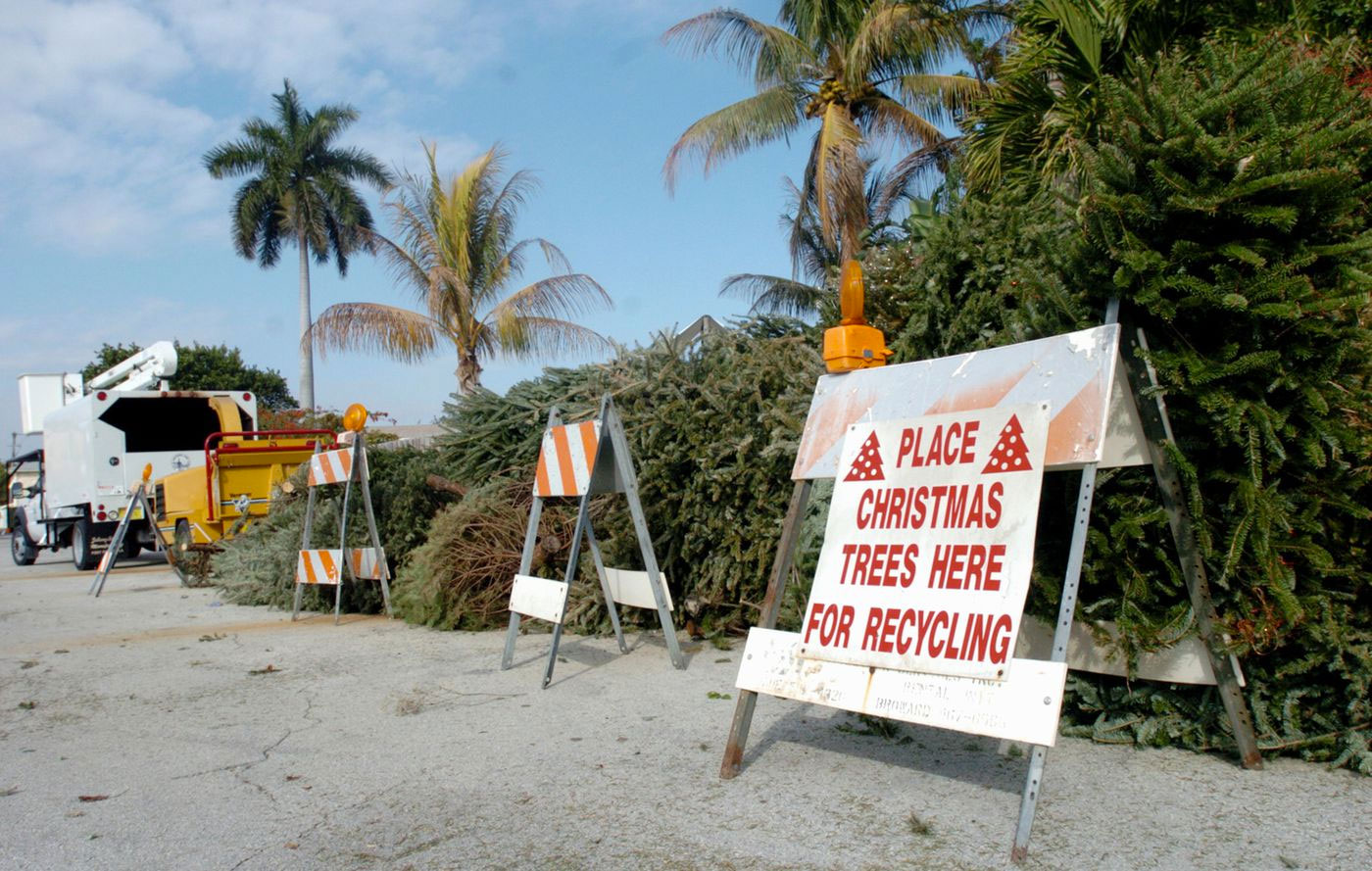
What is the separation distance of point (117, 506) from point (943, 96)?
17.8m

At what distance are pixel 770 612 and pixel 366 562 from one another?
5757 mm

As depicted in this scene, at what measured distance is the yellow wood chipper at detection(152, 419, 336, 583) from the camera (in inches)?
541

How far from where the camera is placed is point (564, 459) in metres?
6.85

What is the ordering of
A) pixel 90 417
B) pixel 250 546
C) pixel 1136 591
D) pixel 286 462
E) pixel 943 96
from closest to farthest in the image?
pixel 1136 591 < pixel 250 546 < pixel 286 462 < pixel 90 417 < pixel 943 96

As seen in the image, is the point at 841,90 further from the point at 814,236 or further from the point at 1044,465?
the point at 1044,465

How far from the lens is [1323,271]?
12.6 feet

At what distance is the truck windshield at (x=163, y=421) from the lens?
16.5 meters

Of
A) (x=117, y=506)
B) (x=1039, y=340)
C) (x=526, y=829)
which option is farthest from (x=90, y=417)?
(x=1039, y=340)

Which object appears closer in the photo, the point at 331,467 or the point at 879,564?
the point at 879,564

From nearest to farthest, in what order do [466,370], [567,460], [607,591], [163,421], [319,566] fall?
[567,460]
[607,591]
[319,566]
[163,421]
[466,370]

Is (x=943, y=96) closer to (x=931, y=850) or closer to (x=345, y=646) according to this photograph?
(x=345, y=646)

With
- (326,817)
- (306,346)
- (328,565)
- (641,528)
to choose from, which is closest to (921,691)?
(326,817)

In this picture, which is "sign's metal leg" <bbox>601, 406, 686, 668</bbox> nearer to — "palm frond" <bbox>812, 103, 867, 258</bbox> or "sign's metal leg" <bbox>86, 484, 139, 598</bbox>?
"sign's metal leg" <bbox>86, 484, 139, 598</bbox>

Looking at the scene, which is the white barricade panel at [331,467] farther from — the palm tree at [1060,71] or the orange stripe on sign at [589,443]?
the palm tree at [1060,71]
